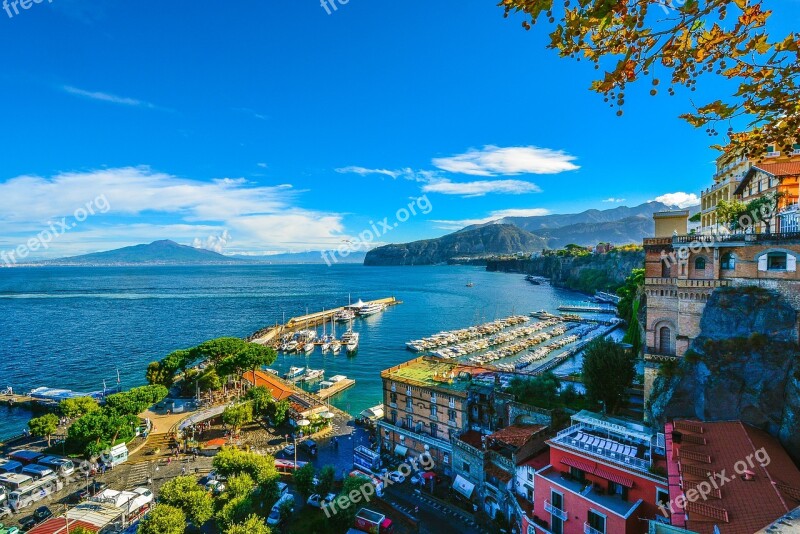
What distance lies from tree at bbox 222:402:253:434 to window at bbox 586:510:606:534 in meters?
27.7

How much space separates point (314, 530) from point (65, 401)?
28180mm

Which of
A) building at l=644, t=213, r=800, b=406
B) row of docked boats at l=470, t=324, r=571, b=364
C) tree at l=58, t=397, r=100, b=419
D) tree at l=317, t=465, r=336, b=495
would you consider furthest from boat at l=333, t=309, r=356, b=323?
building at l=644, t=213, r=800, b=406

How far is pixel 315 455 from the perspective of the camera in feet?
108

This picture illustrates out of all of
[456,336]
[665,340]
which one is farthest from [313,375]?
[665,340]

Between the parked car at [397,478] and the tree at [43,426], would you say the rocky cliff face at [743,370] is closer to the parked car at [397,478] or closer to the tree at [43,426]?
the parked car at [397,478]

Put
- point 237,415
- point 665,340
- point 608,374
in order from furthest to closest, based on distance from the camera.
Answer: point 237,415 < point 608,374 < point 665,340

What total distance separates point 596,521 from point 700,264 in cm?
1593

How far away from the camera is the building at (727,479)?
1288cm

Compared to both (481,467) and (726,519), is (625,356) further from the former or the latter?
(726,519)

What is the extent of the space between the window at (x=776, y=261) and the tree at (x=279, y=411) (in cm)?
3559

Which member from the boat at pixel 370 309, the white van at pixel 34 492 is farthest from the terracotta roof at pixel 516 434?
the boat at pixel 370 309

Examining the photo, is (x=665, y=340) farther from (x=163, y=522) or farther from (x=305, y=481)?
(x=163, y=522)

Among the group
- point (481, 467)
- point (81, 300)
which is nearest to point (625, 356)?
point (481, 467)

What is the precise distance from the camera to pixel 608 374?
27234 millimetres
